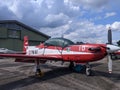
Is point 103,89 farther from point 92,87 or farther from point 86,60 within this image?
point 86,60

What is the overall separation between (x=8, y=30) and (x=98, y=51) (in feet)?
102

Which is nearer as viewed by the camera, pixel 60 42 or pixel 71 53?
pixel 71 53

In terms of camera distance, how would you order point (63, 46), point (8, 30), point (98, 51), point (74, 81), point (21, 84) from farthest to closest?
point (8, 30), point (63, 46), point (98, 51), point (74, 81), point (21, 84)

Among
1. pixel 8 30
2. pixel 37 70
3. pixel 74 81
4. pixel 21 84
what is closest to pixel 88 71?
pixel 74 81

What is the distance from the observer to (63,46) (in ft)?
42.2

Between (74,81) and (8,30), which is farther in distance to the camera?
(8,30)

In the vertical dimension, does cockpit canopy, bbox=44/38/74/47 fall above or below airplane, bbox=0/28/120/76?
above

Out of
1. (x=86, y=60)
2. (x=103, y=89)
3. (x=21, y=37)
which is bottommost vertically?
(x=103, y=89)

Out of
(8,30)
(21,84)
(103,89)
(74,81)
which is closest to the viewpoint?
(103,89)

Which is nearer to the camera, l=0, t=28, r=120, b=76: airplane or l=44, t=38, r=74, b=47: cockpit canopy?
l=0, t=28, r=120, b=76: airplane

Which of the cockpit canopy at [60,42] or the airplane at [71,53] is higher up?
the cockpit canopy at [60,42]

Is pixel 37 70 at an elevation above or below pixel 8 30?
below

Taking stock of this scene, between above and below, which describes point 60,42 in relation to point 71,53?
above

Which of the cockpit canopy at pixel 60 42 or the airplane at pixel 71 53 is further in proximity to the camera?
the cockpit canopy at pixel 60 42
